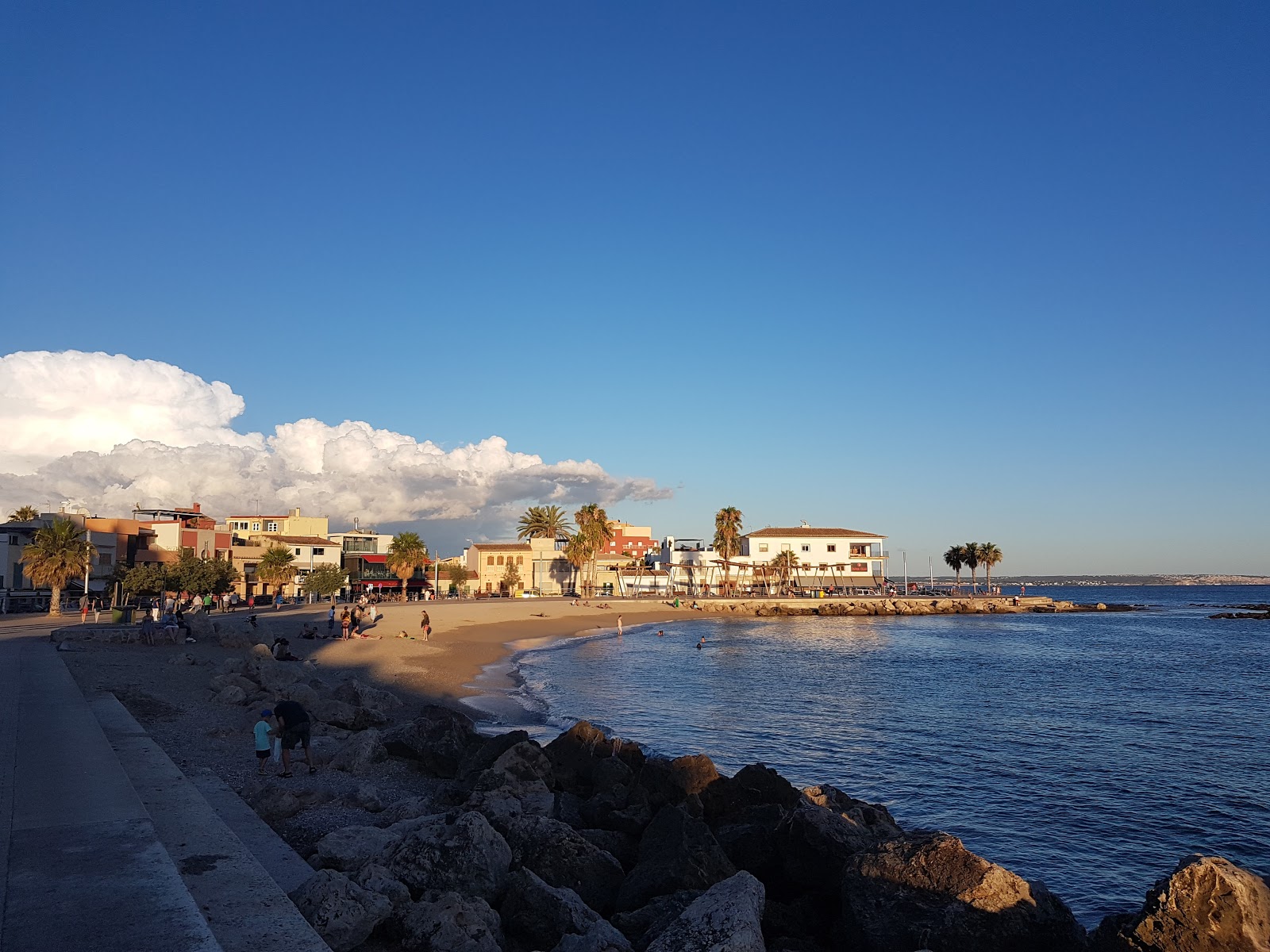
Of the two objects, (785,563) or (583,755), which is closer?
(583,755)

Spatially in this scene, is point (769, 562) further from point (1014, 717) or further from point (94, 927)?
point (94, 927)

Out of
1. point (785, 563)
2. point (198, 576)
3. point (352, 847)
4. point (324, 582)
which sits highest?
point (785, 563)

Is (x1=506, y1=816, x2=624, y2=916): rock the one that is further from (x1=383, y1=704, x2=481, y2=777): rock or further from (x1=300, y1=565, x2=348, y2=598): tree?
(x1=300, y1=565, x2=348, y2=598): tree

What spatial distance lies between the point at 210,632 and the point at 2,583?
40.3 meters

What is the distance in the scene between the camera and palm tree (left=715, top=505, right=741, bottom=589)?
10969 centimetres

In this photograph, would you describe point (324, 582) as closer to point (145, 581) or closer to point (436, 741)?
point (145, 581)

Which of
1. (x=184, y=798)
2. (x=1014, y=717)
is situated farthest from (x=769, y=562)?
(x=184, y=798)

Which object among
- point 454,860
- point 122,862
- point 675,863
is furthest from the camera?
point 675,863

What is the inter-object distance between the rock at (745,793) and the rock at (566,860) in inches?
144

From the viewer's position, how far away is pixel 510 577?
107 metres

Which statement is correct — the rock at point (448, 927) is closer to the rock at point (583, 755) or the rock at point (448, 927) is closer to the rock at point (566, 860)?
the rock at point (566, 860)

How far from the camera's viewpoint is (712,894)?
792 cm

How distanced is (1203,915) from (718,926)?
4052mm

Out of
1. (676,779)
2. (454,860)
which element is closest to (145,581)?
(676,779)
